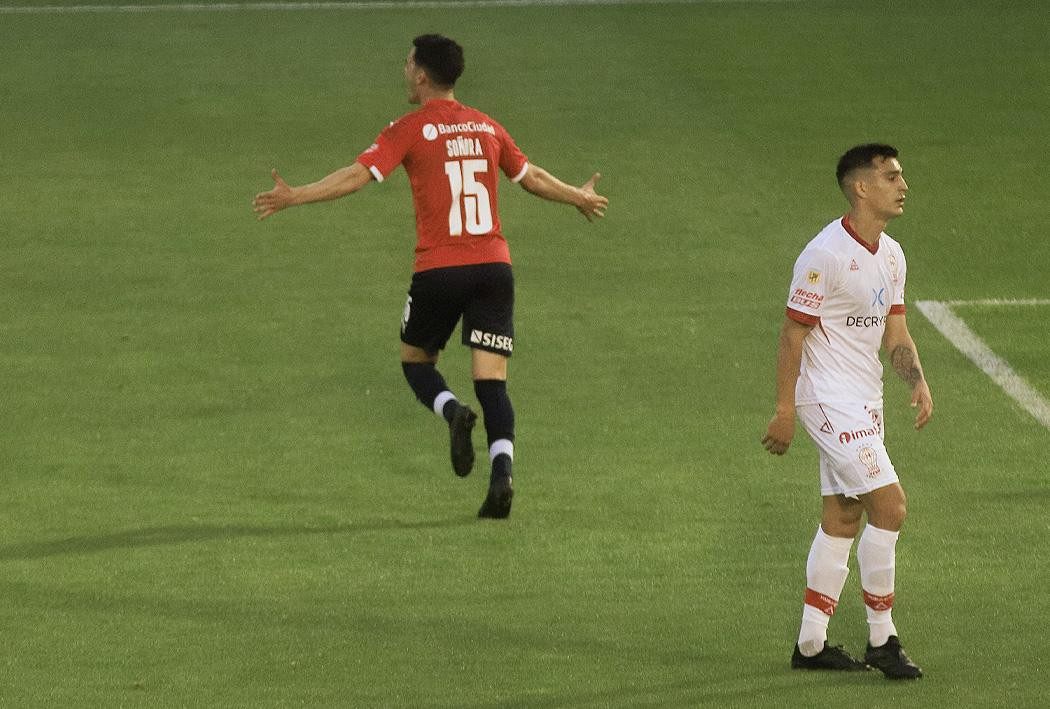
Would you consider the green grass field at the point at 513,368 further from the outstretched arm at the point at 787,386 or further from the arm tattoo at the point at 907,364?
the arm tattoo at the point at 907,364

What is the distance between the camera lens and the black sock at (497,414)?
959cm

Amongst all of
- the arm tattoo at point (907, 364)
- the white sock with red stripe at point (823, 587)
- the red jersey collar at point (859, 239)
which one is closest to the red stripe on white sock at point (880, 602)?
the white sock with red stripe at point (823, 587)

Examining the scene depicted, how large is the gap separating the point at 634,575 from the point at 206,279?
5856 millimetres

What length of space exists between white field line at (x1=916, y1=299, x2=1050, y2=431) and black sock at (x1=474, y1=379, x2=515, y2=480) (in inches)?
132

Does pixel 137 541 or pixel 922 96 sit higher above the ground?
pixel 922 96

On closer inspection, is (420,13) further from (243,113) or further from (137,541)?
(137,541)

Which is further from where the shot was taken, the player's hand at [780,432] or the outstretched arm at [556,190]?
the outstretched arm at [556,190]

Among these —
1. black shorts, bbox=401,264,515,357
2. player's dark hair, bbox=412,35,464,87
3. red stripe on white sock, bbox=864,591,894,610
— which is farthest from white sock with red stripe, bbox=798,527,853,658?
player's dark hair, bbox=412,35,464,87

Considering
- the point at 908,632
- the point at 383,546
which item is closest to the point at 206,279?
the point at 383,546

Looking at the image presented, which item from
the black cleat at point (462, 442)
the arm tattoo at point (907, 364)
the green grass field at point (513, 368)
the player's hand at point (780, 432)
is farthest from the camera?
the black cleat at point (462, 442)

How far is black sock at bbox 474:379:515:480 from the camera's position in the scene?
9.59 metres

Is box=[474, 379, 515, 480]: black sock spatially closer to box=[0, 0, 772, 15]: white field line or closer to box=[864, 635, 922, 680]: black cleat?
box=[864, 635, 922, 680]: black cleat

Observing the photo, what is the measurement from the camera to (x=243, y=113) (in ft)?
56.9

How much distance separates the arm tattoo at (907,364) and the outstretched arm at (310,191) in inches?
102
